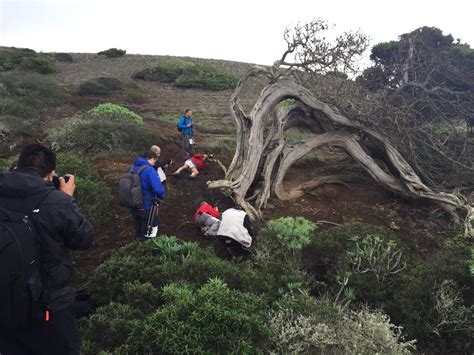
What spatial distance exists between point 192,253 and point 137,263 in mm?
670

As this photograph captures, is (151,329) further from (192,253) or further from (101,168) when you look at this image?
(101,168)

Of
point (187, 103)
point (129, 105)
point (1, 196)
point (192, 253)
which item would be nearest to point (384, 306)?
point (192, 253)

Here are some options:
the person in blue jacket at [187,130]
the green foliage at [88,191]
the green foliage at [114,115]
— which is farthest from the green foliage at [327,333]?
the green foliage at [114,115]

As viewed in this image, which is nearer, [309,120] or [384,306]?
[384,306]

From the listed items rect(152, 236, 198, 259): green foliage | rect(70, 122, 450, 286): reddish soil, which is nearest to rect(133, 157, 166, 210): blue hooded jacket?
rect(152, 236, 198, 259): green foliage

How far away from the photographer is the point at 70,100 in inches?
707

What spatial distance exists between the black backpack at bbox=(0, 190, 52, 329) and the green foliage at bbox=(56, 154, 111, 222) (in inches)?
181

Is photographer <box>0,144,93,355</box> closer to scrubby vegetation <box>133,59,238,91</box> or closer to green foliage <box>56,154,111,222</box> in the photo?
green foliage <box>56,154,111,222</box>

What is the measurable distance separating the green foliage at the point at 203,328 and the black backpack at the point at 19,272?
3.41 ft

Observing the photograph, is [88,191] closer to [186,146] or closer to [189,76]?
[186,146]

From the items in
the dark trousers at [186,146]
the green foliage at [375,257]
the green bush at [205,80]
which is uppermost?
the green bush at [205,80]

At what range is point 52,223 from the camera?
2.89 m

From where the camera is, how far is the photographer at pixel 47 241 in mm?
2844

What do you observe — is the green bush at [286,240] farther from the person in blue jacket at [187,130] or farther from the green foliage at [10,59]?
the green foliage at [10,59]
